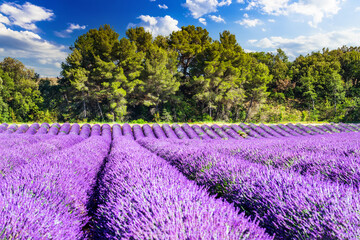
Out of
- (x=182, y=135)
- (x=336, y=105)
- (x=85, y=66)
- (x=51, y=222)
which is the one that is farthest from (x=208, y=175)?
→ (x=336, y=105)

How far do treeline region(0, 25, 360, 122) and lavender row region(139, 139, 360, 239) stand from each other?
747 inches

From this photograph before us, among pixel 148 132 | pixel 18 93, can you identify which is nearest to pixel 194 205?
pixel 148 132

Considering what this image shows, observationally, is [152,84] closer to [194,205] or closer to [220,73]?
[220,73]

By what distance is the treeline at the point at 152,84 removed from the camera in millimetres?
21250

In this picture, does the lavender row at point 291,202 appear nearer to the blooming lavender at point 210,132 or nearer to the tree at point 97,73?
the blooming lavender at point 210,132

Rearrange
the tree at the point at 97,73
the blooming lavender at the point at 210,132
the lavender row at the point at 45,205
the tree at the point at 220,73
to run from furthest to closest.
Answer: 1. the tree at the point at 220,73
2. the tree at the point at 97,73
3. the blooming lavender at the point at 210,132
4. the lavender row at the point at 45,205

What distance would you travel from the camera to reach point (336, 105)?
1128 inches

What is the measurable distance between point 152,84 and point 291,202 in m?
20.9

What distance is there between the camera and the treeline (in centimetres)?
2125

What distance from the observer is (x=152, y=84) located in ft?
71.0

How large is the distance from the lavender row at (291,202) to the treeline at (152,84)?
19.0 metres

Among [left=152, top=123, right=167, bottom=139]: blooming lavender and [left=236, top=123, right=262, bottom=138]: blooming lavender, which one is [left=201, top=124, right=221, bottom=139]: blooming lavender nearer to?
[left=236, top=123, right=262, bottom=138]: blooming lavender

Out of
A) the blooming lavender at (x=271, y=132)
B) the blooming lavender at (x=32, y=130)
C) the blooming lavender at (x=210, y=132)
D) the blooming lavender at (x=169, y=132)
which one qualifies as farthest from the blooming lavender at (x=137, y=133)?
the blooming lavender at (x=271, y=132)

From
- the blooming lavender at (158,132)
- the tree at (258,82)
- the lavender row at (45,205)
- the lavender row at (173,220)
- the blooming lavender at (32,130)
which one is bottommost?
the blooming lavender at (158,132)
